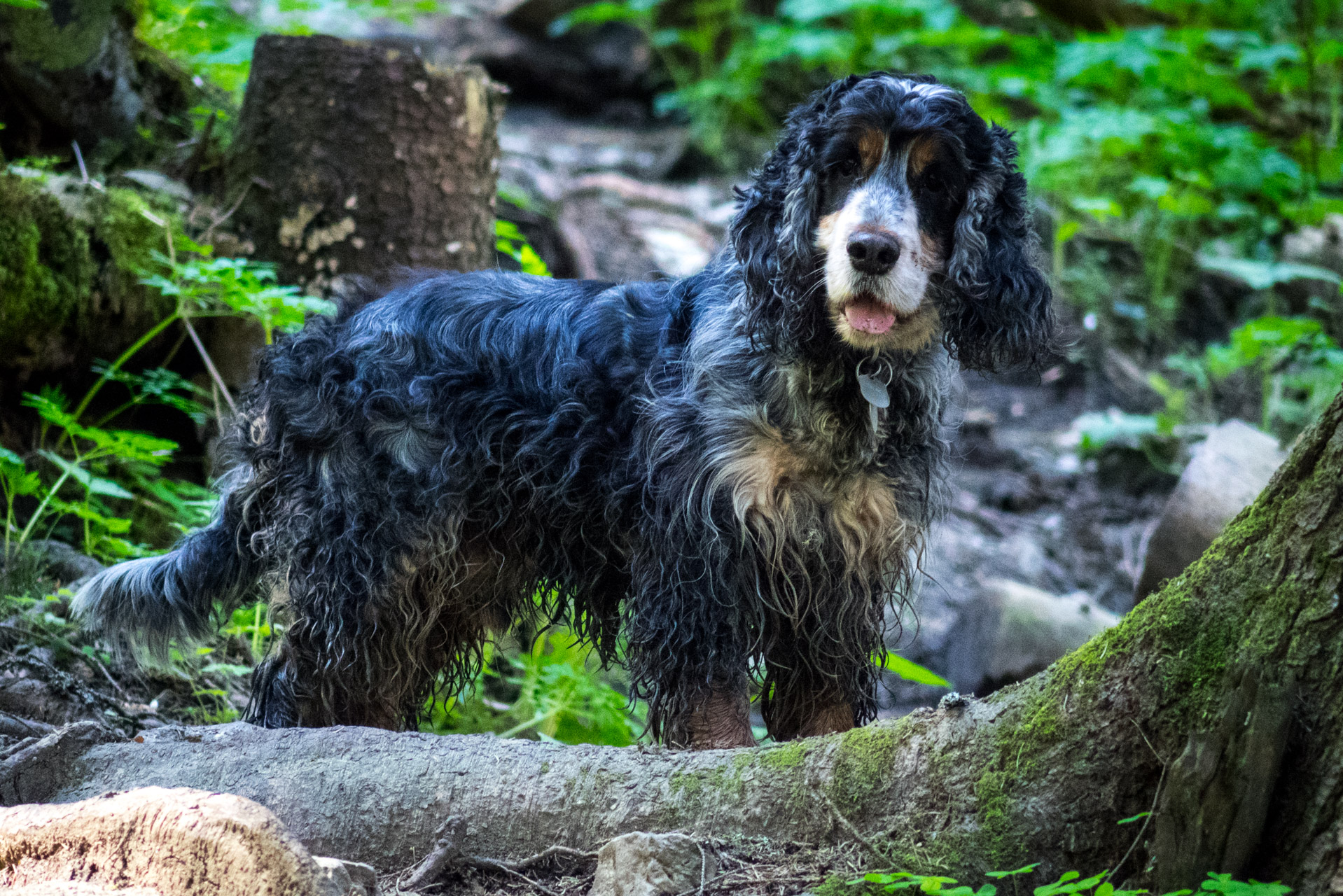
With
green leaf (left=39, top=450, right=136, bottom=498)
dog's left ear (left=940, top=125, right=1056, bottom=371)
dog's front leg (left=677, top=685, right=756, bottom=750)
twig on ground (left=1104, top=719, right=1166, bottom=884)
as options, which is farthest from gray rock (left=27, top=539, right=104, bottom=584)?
twig on ground (left=1104, top=719, right=1166, bottom=884)

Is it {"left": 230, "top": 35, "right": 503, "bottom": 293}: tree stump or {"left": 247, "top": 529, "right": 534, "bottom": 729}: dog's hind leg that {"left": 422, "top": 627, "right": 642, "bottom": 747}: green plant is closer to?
{"left": 247, "top": 529, "right": 534, "bottom": 729}: dog's hind leg

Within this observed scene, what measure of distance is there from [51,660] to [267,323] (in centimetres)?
130

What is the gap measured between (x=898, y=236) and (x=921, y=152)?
0.25 metres

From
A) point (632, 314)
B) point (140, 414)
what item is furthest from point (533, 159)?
point (632, 314)

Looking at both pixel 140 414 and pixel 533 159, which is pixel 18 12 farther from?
pixel 533 159

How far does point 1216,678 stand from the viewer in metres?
1.80

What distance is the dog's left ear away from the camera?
2803mm

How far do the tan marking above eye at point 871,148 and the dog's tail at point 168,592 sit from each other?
7.12ft

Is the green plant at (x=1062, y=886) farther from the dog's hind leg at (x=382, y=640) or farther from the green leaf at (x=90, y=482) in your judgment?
the green leaf at (x=90, y=482)

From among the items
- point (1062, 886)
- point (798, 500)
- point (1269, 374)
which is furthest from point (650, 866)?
point (1269, 374)

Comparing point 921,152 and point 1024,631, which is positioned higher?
point 921,152

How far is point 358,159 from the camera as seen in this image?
4641mm

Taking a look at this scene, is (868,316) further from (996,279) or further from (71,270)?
(71,270)

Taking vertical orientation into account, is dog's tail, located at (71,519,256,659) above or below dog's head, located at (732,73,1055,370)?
below
